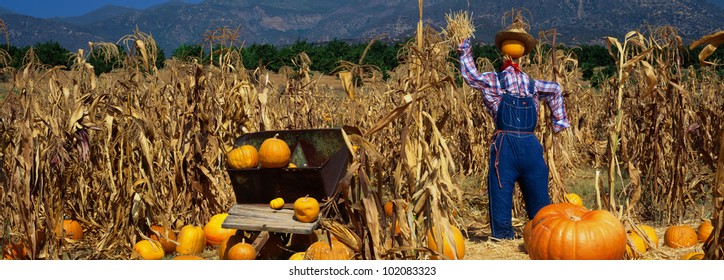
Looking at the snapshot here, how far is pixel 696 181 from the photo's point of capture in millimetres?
7234

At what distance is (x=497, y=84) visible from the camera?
614 cm

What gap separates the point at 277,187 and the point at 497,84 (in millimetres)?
2234

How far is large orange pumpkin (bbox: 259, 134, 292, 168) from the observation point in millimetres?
5766

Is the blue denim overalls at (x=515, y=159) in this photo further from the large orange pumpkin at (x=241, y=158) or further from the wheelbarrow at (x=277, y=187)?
the large orange pumpkin at (x=241, y=158)

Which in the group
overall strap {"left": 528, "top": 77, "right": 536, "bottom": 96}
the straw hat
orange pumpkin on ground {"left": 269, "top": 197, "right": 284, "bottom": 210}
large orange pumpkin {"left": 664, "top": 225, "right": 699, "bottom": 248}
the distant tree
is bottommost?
the distant tree

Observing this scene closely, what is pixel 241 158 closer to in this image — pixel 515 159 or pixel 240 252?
pixel 240 252

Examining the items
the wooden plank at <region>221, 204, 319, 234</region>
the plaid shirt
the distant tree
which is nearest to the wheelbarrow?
the wooden plank at <region>221, 204, 319, 234</region>

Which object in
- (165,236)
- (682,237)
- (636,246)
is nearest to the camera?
(636,246)

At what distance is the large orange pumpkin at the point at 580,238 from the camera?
15.5 feet

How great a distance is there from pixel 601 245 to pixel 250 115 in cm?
453

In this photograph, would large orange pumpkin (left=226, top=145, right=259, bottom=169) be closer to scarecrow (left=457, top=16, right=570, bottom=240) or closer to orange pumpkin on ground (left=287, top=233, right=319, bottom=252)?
orange pumpkin on ground (left=287, top=233, right=319, bottom=252)

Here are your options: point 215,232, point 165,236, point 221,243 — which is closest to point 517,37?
point 221,243

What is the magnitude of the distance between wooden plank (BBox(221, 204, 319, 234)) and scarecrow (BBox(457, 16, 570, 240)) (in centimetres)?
191

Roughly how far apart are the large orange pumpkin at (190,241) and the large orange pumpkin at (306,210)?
142 centimetres
